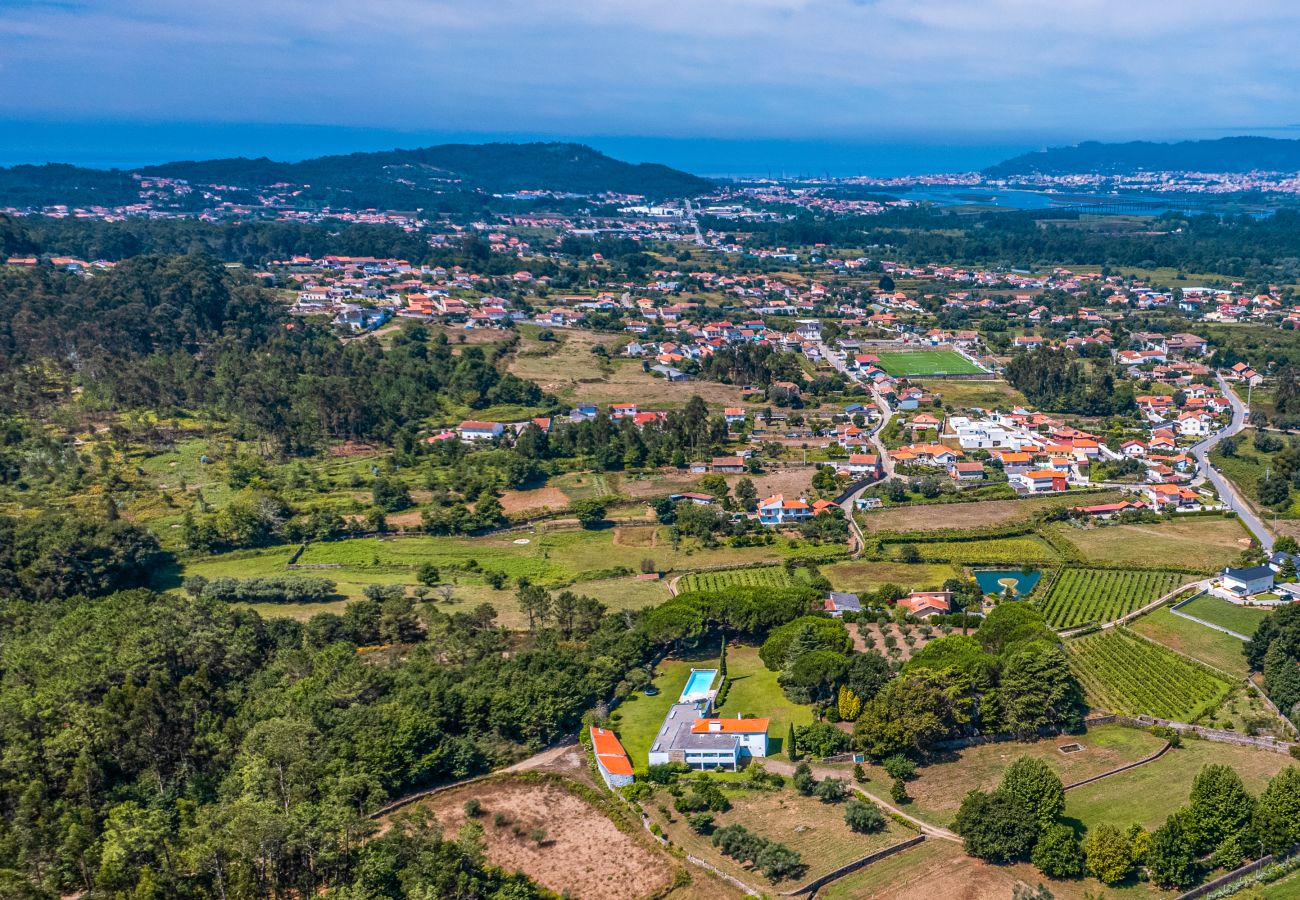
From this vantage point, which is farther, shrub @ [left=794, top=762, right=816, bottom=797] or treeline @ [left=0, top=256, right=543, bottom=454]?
treeline @ [left=0, top=256, right=543, bottom=454]

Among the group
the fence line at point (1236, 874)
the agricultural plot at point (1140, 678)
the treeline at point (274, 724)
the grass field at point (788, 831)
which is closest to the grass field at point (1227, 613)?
the agricultural plot at point (1140, 678)

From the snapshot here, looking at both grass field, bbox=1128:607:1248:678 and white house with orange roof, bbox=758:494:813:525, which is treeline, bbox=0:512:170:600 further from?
grass field, bbox=1128:607:1248:678

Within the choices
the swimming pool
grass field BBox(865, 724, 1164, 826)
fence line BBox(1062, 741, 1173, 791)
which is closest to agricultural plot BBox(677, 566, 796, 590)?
the swimming pool

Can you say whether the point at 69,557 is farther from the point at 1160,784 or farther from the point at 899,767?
the point at 1160,784

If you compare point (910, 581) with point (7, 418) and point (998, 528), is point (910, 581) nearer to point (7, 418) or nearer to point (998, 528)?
point (998, 528)

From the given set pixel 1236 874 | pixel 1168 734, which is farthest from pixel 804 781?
pixel 1168 734

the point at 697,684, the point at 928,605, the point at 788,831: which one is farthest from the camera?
the point at 928,605
